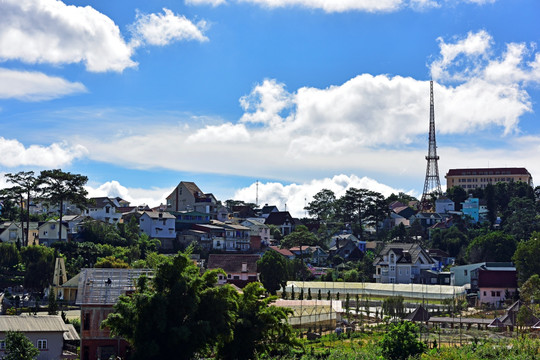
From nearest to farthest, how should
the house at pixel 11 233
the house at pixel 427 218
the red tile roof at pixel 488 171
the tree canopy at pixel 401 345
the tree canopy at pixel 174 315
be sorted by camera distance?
the tree canopy at pixel 174 315
the tree canopy at pixel 401 345
the house at pixel 11 233
the house at pixel 427 218
the red tile roof at pixel 488 171

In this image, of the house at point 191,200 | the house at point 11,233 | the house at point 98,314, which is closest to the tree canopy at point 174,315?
the house at point 98,314

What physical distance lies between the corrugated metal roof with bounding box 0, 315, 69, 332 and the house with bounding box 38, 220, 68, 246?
4257 cm

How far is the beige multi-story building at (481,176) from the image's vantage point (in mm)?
144375

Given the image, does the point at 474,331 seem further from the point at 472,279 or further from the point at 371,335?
the point at 472,279

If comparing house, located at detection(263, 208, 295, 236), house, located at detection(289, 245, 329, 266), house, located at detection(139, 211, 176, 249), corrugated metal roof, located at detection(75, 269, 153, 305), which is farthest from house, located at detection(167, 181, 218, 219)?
corrugated metal roof, located at detection(75, 269, 153, 305)

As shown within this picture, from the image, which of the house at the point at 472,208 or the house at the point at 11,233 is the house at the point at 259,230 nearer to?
the house at the point at 472,208

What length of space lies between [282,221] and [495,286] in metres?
50.7

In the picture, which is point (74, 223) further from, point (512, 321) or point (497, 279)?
point (512, 321)

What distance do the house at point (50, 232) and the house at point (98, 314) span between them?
145 ft

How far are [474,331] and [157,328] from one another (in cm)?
2766

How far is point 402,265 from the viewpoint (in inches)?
3314

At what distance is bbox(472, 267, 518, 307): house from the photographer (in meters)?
72.3

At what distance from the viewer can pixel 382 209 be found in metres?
107

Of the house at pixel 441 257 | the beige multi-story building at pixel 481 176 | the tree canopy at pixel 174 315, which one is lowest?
the tree canopy at pixel 174 315
